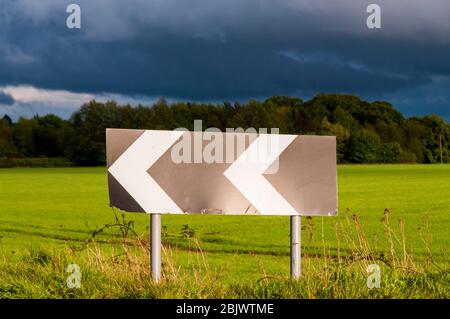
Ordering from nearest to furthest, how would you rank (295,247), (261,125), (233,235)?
(295,247) < (233,235) < (261,125)

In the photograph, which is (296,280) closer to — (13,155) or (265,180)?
(265,180)

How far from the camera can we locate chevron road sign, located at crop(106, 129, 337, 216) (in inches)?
242

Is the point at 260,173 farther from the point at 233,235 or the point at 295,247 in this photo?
the point at 233,235

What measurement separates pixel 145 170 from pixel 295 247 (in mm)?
1682

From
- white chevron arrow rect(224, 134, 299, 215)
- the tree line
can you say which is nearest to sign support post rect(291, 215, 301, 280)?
white chevron arrow rect(224, 134, 299, 215)

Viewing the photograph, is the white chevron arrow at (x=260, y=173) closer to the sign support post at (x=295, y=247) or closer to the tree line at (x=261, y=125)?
the sign support post at (x=295, y=247)

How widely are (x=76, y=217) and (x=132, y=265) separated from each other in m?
19.7

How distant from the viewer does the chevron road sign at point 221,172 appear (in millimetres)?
6141

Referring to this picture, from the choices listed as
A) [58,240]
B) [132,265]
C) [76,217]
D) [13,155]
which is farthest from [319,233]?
[13,155]

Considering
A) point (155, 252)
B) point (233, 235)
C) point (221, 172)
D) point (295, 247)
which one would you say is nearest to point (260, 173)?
point (221, 172)

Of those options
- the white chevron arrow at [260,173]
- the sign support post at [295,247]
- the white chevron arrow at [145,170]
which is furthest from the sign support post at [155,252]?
the sign support post at [295,247]

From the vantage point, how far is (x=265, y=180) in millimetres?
6172

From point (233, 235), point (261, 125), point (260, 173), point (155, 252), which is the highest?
point (261, 125)

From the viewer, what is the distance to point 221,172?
6191 millimetres
